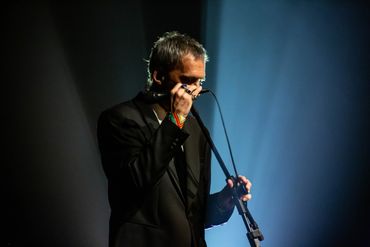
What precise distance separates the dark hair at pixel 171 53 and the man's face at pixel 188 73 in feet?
0.06

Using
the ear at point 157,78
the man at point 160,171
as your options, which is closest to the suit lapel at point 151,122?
the man at point 160,171

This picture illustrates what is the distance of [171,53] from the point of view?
1239mm

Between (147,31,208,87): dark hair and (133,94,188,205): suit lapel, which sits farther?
(147,31,208,87): dark hair

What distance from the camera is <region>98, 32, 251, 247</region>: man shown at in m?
0.93

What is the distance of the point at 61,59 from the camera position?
1.78 metres

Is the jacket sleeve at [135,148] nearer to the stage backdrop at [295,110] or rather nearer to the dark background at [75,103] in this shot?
the dark background at [75,103]

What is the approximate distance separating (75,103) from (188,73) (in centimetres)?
89

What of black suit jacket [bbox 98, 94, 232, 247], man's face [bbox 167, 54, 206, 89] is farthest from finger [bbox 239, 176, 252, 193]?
man's face [bbox 167, 54, 206, 89]

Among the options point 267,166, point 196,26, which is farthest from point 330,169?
point 196,26

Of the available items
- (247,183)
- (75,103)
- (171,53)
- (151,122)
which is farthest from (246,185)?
(75,103)

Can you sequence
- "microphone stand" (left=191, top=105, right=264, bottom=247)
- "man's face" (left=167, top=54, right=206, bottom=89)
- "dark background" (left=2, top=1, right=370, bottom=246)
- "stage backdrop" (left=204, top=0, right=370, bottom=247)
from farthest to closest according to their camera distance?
"stage backdrop" (left=204, top=0, right=370, bottom=247) → "dark background" (left=2, top=1, right=370, bottom=246) → "man's face" (left=167, top=54, right=206, bottom=89) → "microphone stand" (left=191, top=105, right=264, bottom=247)

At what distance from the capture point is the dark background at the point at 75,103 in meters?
1.75

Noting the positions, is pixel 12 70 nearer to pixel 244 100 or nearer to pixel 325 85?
pixel 244 100

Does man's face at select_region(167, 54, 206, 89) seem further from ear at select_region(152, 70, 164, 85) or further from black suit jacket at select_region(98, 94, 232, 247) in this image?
black suit jacket at select_region(98, 94, 232, 247)
